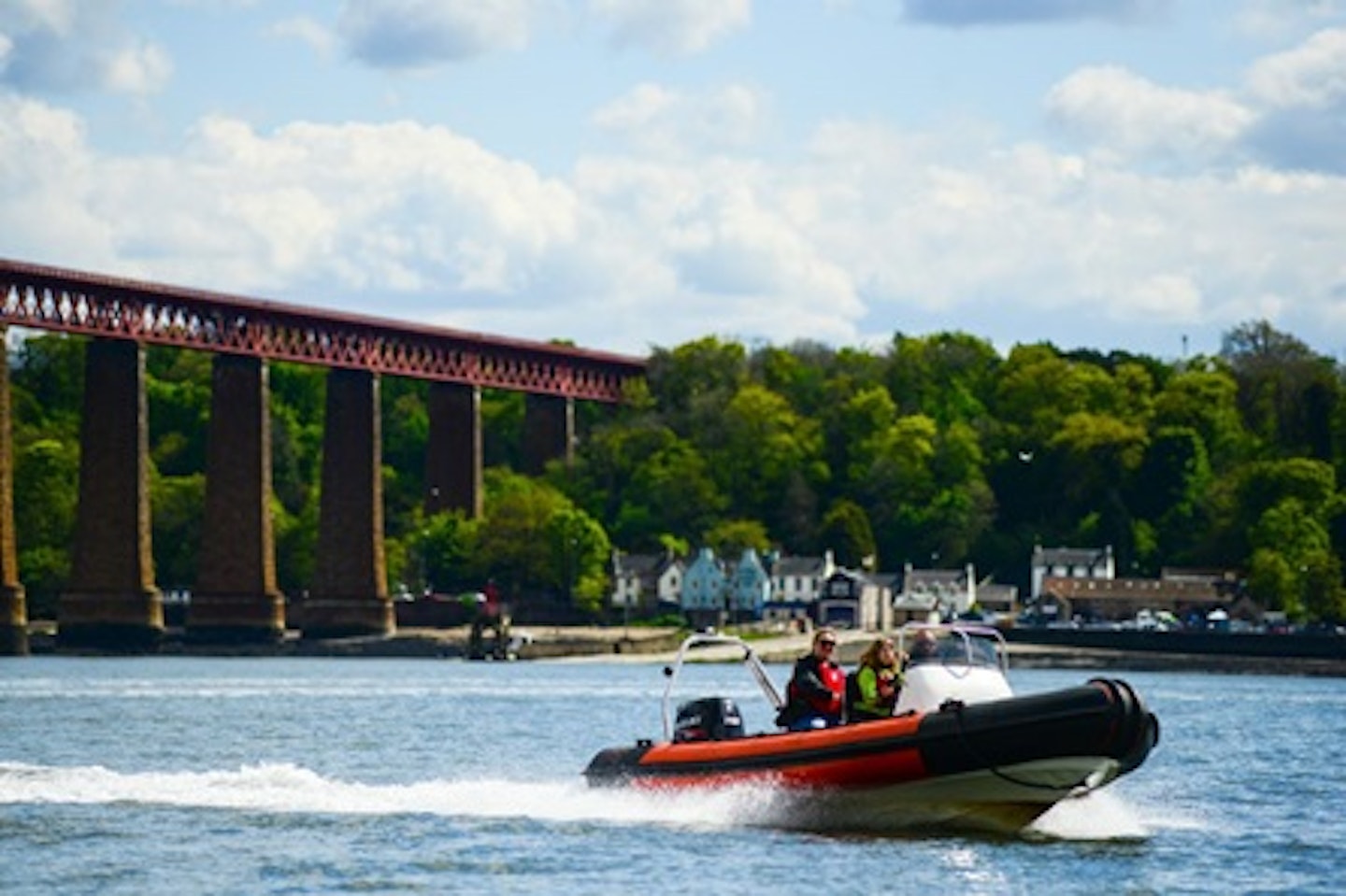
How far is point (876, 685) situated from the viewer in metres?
39.3

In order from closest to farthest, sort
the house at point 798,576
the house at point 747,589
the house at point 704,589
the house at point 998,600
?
the house at point 704,589 → the house at point 747,589 → the house at point 998,600 → the house at point 798,576

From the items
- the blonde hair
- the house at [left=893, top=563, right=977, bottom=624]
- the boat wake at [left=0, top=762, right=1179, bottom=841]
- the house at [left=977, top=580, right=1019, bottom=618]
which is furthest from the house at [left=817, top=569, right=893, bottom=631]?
the blonde hair

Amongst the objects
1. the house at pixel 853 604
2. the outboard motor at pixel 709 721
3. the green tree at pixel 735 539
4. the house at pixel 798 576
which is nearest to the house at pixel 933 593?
the house at pixel 853 604

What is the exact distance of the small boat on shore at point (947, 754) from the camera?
123ft

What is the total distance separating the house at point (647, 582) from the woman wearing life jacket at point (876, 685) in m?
128

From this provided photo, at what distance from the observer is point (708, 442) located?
591ft

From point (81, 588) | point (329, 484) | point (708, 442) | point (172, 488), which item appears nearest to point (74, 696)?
point (81, 588)

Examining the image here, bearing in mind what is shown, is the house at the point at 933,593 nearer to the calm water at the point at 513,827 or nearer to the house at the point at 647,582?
the house at the point at 647,582

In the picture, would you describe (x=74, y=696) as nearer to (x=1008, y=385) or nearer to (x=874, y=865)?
(x=874, y=865)

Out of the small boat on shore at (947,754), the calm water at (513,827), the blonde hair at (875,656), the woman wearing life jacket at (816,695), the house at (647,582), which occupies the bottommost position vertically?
the calm water at (513,827)

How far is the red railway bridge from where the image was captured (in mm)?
125938

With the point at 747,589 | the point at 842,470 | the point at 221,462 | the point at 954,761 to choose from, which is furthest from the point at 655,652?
the point at 954,761

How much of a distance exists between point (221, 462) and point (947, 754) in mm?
95205

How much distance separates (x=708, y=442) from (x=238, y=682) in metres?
79.3
